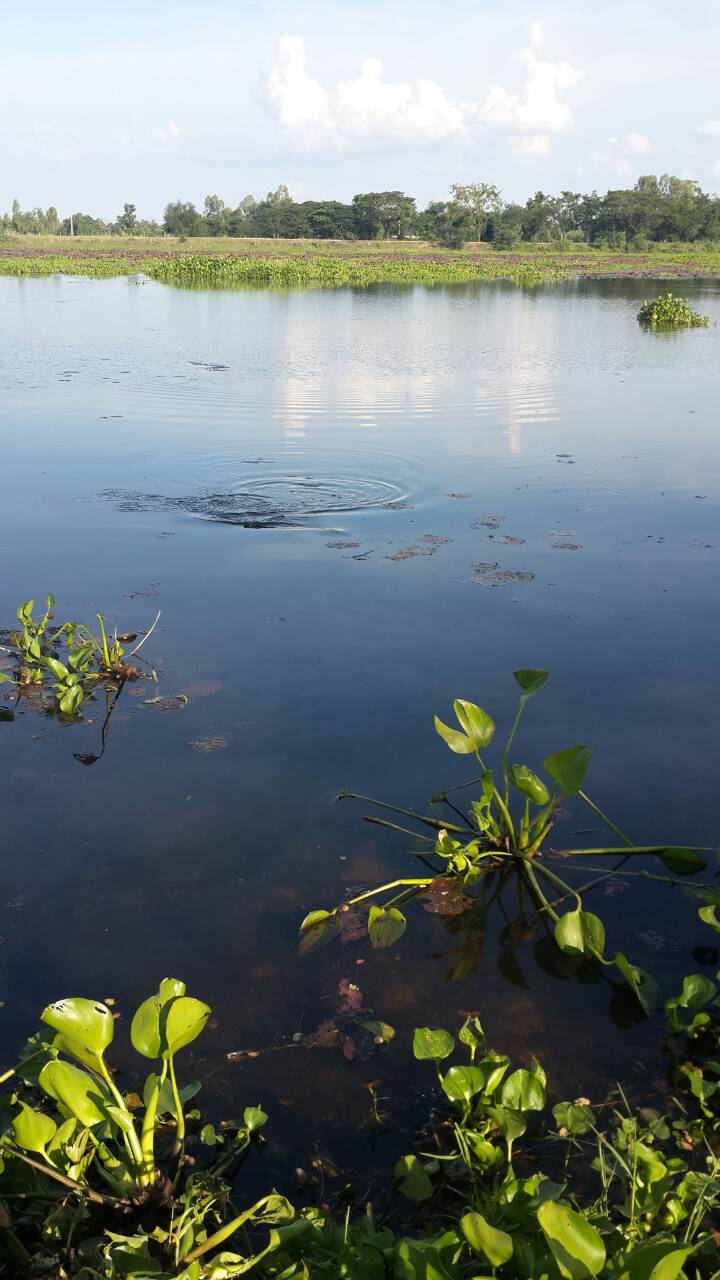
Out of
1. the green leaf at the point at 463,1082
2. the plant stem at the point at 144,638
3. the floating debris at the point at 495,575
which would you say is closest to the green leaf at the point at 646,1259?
the green leaf at the point at 463,1082

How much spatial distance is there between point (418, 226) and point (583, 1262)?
366 ft

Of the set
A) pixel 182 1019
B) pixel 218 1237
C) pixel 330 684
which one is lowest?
pixel 218 1237

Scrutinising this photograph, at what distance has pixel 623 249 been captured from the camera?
258ft

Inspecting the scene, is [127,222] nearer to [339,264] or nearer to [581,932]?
[339,264]

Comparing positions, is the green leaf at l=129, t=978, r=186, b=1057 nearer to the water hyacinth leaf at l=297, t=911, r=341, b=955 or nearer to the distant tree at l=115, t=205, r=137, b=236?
the water hyacinth leaf at l=297, t=911, r=341, b=955

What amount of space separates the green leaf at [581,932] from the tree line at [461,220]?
279 ft

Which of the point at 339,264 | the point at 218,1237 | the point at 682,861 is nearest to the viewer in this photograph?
the point at 218,1237

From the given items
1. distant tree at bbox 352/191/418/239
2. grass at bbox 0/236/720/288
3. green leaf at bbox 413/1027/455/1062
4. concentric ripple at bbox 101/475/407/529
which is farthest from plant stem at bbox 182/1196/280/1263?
distant tree at bbox 352/191/418/239

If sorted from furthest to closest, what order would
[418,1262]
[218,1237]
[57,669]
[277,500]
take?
[277,500], [57,669], [218,1237], [418,1262]

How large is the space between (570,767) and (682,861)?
0.65 meters

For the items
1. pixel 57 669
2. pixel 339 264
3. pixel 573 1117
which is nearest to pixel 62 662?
pixel 57 669

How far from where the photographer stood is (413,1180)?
91.7 inches

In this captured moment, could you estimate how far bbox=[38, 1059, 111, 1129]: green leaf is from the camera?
7.05 feet

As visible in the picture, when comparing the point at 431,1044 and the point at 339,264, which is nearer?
the point at 431,1044
